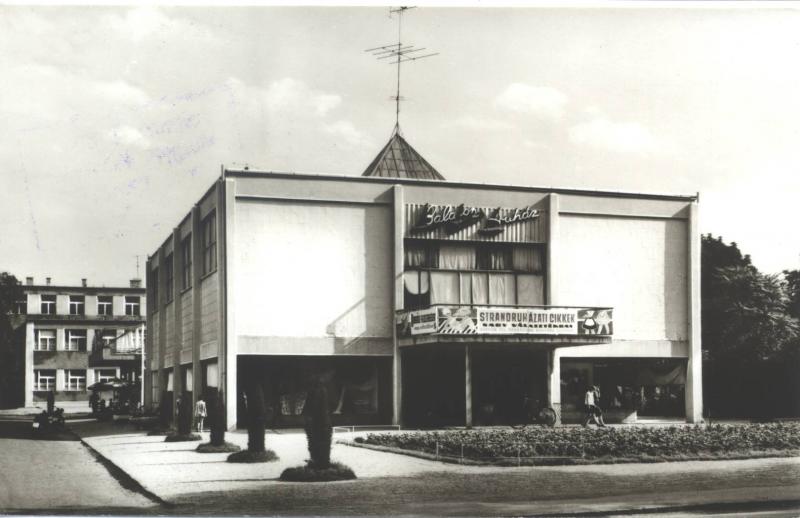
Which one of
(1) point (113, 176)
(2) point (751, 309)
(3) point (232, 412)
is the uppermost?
(1) point (113, 176)

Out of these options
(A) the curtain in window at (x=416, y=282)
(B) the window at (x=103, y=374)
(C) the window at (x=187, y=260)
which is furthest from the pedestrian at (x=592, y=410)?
(B) the window at (x=103, y=374)

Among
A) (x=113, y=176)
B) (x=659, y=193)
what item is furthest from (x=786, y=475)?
(x=659, y=193)

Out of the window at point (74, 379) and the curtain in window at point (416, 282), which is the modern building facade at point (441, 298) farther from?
the window at point (74, 379)

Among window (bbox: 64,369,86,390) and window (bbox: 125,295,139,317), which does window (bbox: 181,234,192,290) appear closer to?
window (bbox: 64,369,86,390)

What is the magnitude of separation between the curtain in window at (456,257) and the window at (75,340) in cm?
6021

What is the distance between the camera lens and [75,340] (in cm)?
9125

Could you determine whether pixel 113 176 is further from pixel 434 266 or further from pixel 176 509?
pixel 434 266

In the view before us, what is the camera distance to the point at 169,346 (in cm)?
5375

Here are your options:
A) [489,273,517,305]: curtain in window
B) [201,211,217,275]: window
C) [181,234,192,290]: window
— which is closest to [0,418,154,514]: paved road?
[201,211,217,275]: window

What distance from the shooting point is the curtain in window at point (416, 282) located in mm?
39906

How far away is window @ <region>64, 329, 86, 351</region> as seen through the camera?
90.8m

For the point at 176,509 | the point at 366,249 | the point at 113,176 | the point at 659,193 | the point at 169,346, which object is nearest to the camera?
the point at 176,509

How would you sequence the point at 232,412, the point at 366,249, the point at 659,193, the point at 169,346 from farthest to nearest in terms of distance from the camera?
the point at 169,346
the point at 659,193
the point at 366,249
the point at 232,412

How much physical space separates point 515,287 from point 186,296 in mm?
16758
